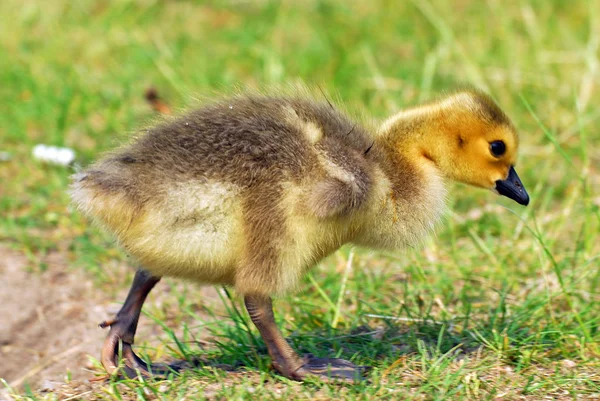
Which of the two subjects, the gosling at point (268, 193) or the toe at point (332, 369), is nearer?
the gosling at point (268, 193)

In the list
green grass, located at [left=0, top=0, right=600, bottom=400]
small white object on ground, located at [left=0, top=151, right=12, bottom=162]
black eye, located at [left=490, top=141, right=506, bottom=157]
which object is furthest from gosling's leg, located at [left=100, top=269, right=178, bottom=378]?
small white object on ground, located at [left=0, top=151, right=12, bottom=162]

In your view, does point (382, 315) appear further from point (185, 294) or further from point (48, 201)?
point (48, 201)

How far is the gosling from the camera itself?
2.80 meters

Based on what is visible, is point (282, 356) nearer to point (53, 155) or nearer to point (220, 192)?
point (220, 192)

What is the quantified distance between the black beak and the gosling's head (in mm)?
48

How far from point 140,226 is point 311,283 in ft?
4.16

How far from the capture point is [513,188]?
332 centimetres

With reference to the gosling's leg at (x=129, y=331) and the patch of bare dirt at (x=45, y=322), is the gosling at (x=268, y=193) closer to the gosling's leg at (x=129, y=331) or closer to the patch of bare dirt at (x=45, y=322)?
the gosling's leg at (x=129, y=331)

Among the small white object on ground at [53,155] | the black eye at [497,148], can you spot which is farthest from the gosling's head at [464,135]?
the small white object on ground at [53,155]

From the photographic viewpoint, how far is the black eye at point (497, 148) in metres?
3.22

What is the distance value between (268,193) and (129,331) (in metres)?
0.76

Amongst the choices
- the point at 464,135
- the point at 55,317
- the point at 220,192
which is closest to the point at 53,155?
the point at 55,317

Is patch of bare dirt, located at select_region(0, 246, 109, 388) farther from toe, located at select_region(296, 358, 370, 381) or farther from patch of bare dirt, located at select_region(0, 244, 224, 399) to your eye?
Result: toe, located at select_region(296, 358, 370, 381)

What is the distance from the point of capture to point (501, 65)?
242 inches
